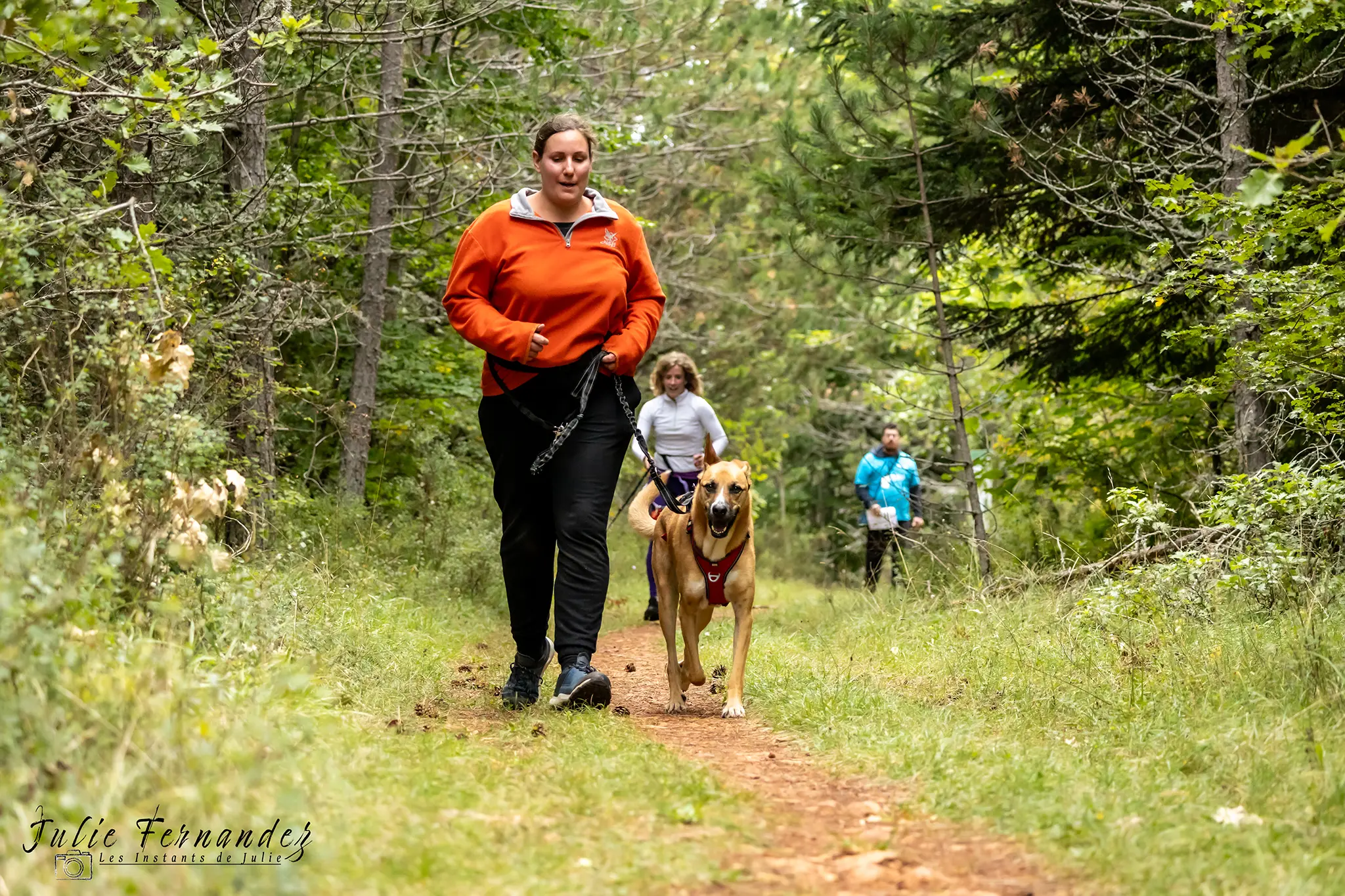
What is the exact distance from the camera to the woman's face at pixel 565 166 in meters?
5.45

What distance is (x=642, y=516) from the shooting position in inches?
290

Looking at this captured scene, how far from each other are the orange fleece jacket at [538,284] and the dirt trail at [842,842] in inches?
71.1

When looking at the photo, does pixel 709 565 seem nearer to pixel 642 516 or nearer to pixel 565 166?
pixel 642 516

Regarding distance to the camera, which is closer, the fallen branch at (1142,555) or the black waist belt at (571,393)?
the black waist belt at (571,393)

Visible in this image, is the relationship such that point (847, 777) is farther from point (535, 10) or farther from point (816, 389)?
point (816, 389)

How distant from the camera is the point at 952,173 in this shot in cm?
1132

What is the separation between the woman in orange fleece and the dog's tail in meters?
1.47

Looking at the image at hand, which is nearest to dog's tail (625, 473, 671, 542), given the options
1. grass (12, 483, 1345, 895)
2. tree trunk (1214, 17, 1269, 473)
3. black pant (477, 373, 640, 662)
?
grass (12, 483, 1345, 895)

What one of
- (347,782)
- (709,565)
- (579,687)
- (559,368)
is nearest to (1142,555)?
(709,565)

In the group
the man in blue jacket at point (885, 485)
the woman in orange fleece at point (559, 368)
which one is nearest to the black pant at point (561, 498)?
the woman in orange fleece at point (559, 368)

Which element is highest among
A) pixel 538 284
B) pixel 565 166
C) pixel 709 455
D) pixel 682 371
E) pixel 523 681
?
pixel 565 166

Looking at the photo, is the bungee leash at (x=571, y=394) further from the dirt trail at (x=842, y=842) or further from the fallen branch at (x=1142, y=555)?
the fallen branch at (x=1142, y=555)

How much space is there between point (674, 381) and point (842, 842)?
668 cm

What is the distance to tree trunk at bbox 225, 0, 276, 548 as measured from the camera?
7.77 meters
